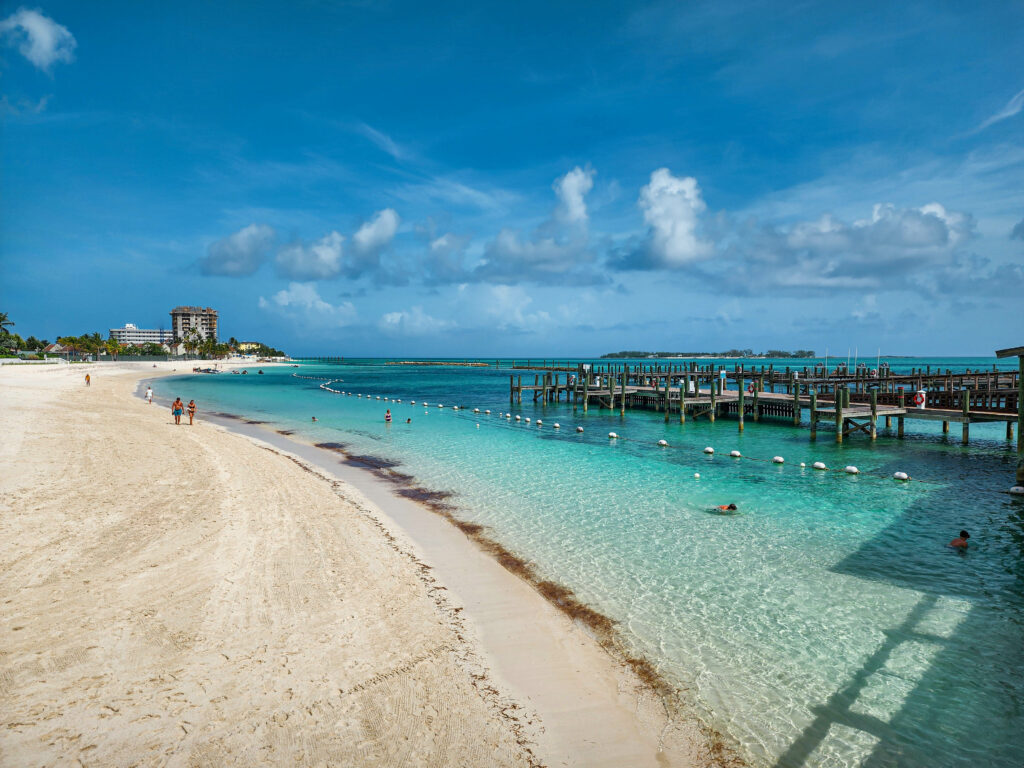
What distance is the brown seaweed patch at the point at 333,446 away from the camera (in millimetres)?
23359

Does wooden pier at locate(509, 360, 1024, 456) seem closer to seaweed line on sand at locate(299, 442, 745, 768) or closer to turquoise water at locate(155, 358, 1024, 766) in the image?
turquoise water at locate(155, 358, 1024, 766)

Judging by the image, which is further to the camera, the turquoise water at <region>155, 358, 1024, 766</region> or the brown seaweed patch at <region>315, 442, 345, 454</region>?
the brown seaweed patch at <region>315, 442, 345, 454</region>

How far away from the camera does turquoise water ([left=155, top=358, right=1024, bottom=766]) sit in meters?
6.01

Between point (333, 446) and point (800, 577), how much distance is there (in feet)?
66.0

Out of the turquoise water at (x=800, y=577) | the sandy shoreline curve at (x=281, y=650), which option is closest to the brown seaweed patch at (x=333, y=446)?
the turquoise water at (x=800, y=577)

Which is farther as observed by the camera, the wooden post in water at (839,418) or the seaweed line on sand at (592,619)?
the wooden post in water at (839,418)

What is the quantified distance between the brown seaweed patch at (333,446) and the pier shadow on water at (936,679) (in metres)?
19.4

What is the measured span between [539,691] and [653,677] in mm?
1586

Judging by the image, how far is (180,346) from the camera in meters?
162

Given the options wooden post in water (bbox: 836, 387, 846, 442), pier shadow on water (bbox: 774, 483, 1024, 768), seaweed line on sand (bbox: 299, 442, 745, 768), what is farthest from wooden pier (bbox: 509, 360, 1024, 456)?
seaweed line on sand (bbox: 299, 442, 745, 768)

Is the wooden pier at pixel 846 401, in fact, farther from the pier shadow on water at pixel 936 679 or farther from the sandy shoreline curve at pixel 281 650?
the sandy shoreline curve at pixel 281 650

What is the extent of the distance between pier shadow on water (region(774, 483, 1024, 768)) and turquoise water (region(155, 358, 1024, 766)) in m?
0.02

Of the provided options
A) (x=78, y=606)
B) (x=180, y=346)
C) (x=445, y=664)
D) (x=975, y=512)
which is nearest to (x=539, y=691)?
(x=445, y=664)

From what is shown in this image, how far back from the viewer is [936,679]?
22.1 feet
